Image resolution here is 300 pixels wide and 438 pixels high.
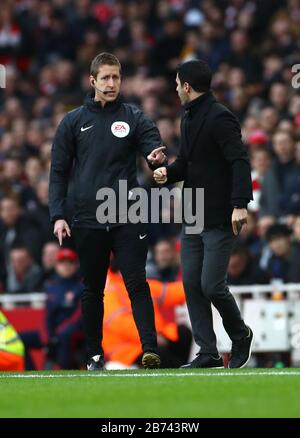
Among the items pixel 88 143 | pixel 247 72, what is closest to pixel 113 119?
pixel 88 143

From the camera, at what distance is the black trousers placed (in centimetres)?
920

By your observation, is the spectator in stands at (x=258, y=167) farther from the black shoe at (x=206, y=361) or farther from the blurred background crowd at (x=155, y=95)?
the black shoe at (x=206, y=361)

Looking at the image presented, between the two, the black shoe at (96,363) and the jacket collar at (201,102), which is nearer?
the jacket collar at (201,102)

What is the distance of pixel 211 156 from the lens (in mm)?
9117

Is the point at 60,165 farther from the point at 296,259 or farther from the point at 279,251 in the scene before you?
the point at 279,251

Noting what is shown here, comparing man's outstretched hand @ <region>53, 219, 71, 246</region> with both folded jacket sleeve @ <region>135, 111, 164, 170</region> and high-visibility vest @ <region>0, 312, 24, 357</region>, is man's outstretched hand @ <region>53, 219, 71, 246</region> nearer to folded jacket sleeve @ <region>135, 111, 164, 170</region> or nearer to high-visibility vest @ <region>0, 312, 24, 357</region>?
folded jacket sleeve @ <region>135, 111, 164, 170</region>

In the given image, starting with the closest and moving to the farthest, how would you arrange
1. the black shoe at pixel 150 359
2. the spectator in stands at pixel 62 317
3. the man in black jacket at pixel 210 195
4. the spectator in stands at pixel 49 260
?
1. the man in black jacket at pixel 210 195
2. the black shoe at pixel 150 359
3. the spectator in stands at pixel 62 317
4. the spectator in stands at pixel 49 260

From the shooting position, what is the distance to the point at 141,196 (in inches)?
366

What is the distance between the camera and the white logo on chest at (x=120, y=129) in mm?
9281

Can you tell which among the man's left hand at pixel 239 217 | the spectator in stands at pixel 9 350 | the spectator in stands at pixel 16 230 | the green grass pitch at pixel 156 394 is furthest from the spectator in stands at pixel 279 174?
the green grass pitch at pixel 156 394

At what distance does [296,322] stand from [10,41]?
10.8 meters

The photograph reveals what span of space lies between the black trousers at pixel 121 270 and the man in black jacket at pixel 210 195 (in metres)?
0.30

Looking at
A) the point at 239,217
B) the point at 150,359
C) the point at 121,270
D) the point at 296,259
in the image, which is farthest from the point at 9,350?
the point at 296,259

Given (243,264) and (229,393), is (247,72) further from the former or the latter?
(229,393)
